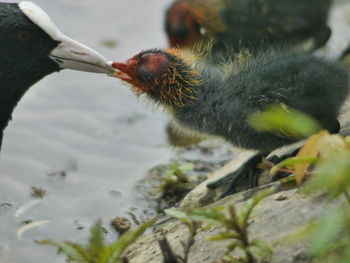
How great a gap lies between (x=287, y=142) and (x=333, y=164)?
202 centimetres

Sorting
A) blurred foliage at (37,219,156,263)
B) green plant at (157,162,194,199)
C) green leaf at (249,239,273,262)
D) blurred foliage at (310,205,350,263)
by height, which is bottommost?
blurred foliage at (310,205,350,263)

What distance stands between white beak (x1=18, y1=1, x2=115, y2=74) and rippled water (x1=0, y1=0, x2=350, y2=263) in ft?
1.84

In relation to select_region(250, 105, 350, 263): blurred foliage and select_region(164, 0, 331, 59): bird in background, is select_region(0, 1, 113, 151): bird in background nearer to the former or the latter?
select_region(250, 105, 350, 263): blurred foliage

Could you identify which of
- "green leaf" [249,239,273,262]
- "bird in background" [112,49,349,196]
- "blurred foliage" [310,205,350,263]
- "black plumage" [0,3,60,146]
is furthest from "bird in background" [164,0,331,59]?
"blurred foliage" [310,205,350,263]

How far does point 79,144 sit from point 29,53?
85.4 inches

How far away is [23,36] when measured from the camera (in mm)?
5000

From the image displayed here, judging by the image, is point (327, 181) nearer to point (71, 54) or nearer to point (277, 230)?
point (277, 230)

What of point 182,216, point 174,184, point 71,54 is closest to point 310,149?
point 182,216

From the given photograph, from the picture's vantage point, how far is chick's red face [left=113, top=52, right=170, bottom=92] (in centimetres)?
498

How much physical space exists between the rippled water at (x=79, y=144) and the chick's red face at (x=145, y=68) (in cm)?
50

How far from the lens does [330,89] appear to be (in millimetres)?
4824

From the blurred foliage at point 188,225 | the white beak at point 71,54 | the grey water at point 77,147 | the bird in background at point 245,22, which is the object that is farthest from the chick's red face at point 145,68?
the bird in background at point 245,22

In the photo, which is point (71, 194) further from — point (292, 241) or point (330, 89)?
point (292, 241)

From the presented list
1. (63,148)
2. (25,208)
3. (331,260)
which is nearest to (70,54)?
(25,208)
